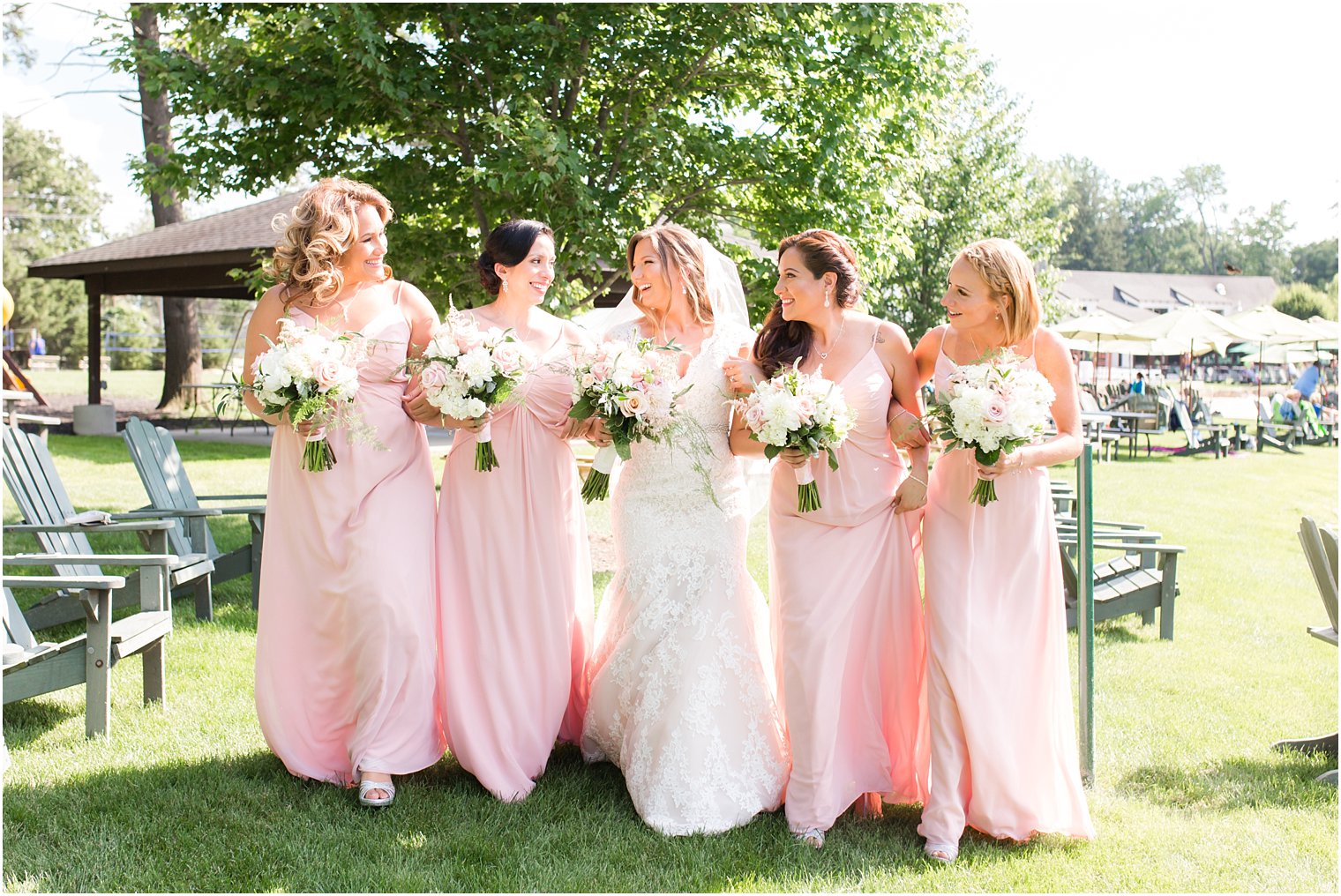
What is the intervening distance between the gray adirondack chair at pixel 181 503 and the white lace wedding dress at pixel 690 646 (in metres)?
4.12

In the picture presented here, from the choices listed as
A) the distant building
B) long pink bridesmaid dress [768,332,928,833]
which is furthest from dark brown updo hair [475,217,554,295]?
the distant building

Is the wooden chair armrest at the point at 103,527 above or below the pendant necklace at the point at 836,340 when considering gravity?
below

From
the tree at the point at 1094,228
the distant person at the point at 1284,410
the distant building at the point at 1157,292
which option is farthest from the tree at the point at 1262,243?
the distant person at the point at 1284,410

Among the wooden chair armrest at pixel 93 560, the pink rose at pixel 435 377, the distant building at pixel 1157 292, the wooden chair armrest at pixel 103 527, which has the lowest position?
the wooden chair armrest at pixel 93 560

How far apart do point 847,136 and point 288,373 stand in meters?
5.81

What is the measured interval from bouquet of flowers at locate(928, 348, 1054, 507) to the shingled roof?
59.8 feet

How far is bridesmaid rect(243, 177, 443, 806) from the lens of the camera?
15.0 ft

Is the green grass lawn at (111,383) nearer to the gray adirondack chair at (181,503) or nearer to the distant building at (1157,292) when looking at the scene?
the gray adirondack chair at (181,503)

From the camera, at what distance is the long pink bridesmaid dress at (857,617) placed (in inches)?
171

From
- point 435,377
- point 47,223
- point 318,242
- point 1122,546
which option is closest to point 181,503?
point 318,242

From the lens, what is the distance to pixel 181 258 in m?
20.5

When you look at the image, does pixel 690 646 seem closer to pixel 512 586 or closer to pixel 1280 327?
pixel 512 586

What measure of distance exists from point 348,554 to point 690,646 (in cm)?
153

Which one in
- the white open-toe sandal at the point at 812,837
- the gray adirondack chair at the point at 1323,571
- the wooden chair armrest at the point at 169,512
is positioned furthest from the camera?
the wooden chair armrest at the point at 169,512
